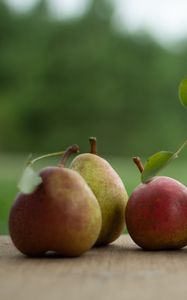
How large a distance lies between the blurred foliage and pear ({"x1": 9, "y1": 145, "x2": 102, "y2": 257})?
59.6ft

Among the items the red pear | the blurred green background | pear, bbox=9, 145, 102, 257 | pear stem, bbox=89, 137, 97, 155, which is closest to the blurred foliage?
the blurred green background

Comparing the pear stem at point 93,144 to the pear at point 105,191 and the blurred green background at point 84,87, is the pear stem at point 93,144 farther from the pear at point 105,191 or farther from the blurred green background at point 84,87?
the blurred green background at point 84,87

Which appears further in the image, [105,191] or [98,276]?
[105,191]

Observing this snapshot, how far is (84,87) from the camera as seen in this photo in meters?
21.5

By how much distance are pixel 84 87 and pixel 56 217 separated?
20.3m

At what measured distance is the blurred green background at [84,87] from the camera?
20656 millimetres

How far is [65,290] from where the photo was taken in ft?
3.31

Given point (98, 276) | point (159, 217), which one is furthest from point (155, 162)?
point (98, 276)

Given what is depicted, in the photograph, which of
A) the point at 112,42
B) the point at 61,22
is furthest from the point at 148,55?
the point at 61,22

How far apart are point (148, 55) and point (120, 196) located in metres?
21.5

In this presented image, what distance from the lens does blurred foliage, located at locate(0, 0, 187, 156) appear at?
67.8ft

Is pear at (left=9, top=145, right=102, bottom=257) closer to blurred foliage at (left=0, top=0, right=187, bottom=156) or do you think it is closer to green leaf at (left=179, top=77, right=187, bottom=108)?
green leaf at (left=179, top=77, right=187, bottom=108)

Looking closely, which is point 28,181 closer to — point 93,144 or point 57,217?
point 57,217

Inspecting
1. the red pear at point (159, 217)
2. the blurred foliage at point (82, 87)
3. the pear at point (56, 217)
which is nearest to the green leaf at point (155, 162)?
the red pear at point (159, 217)
